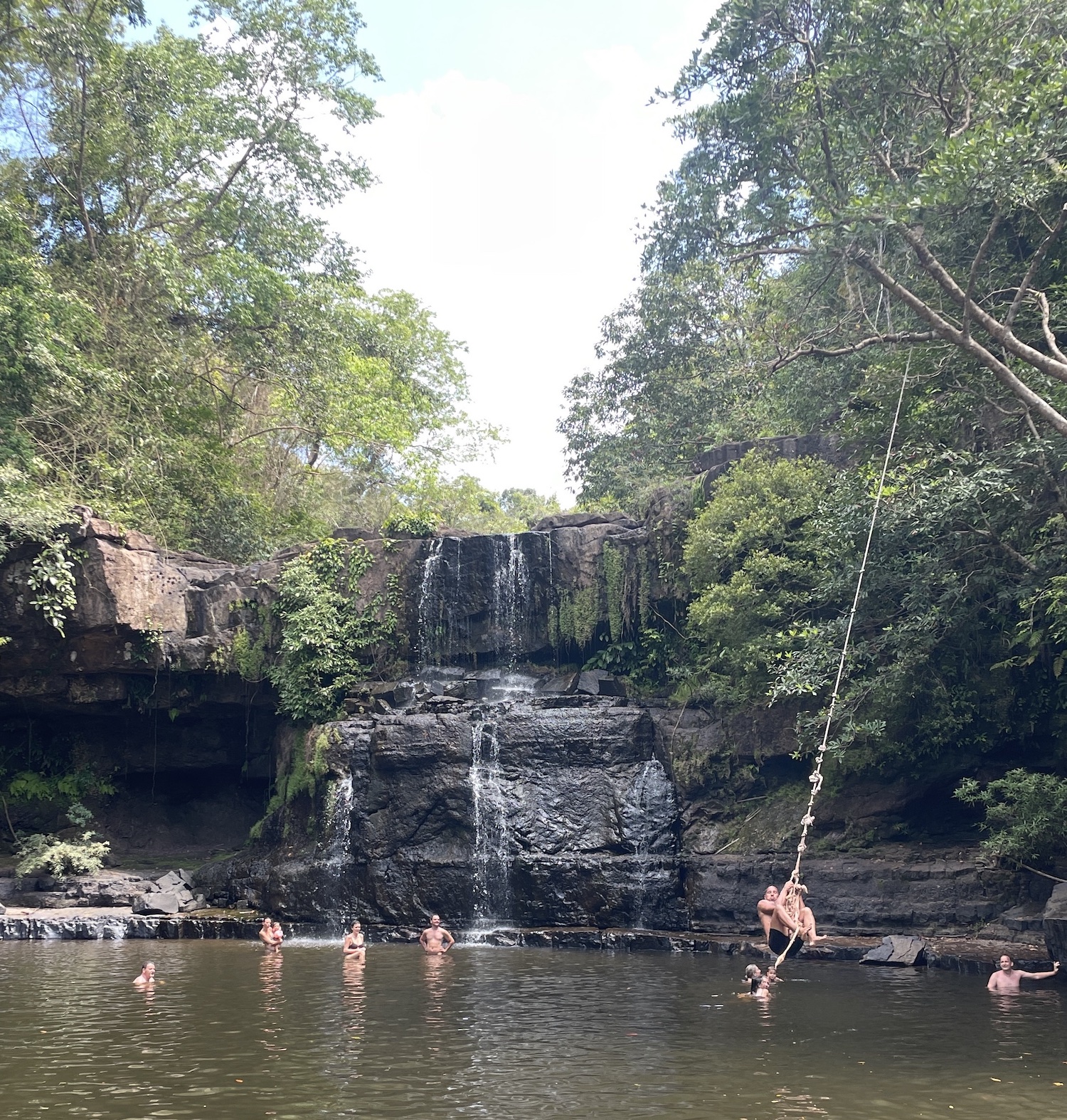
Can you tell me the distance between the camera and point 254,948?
51.5 feet

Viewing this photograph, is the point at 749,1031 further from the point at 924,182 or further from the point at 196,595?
the point at 196,595

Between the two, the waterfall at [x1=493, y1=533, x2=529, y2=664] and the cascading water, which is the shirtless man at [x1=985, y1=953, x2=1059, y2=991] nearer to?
the waterfall at [x1=493, y1=533, x2=529, y2=664]

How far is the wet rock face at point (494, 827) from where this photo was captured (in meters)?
17.5

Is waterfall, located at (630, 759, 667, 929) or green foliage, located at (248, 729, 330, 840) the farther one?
green foliage, located at (248, 729, 330, 840)

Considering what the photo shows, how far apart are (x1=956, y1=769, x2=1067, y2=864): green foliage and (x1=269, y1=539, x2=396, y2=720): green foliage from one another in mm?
12470

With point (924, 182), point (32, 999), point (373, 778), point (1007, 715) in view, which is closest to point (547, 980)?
point (32, 999)

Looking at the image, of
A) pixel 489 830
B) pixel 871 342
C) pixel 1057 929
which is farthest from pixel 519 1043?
pixel 871 342

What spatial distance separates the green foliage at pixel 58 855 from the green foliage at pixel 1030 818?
51.1 ft

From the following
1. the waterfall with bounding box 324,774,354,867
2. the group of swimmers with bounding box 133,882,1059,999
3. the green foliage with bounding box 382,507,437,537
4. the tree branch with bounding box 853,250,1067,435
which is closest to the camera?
the group of swimmers with bounding box 133,882,1059,999

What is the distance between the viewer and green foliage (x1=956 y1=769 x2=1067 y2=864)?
13.6 m

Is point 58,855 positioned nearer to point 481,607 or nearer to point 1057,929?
point 481,607

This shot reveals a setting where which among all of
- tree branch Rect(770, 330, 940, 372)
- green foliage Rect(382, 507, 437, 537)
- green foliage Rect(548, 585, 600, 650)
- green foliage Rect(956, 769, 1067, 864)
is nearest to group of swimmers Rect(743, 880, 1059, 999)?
green foliage Rect(956, 769, 1067, 864)

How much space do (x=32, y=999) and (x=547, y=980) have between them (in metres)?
5.78

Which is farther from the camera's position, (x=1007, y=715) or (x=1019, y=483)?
(x=1007, y=715)
